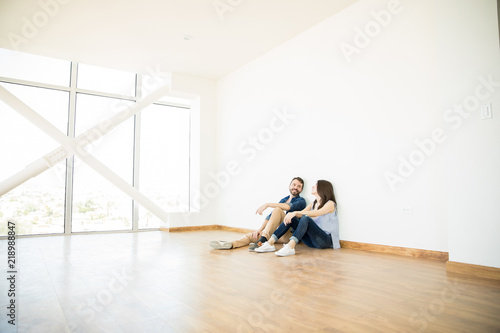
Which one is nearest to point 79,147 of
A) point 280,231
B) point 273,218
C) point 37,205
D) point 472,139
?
point 37,205

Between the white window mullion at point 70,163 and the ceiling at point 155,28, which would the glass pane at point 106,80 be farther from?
the ceiling at point 155,28

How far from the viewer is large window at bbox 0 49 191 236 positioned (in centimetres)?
560

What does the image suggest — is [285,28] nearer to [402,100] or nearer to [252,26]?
[252,26]

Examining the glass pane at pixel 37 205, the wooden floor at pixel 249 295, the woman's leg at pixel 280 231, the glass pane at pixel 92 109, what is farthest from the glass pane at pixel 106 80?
the woman's leg at pixel 280 231

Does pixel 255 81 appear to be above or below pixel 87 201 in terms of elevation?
above

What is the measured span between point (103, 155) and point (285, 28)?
4154 mm

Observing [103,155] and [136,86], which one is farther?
[136,86]

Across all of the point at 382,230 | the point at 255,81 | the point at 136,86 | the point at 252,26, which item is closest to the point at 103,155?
the point at 136,86

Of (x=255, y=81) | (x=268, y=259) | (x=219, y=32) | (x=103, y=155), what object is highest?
(x=219, y=32)

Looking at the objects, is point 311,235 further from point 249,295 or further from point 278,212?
point 249,295

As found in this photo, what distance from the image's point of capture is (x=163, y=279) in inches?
99.3

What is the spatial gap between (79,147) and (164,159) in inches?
66.8

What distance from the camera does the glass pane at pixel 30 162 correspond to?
5.52 metres

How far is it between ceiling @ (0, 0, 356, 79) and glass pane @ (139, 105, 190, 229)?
131cm
